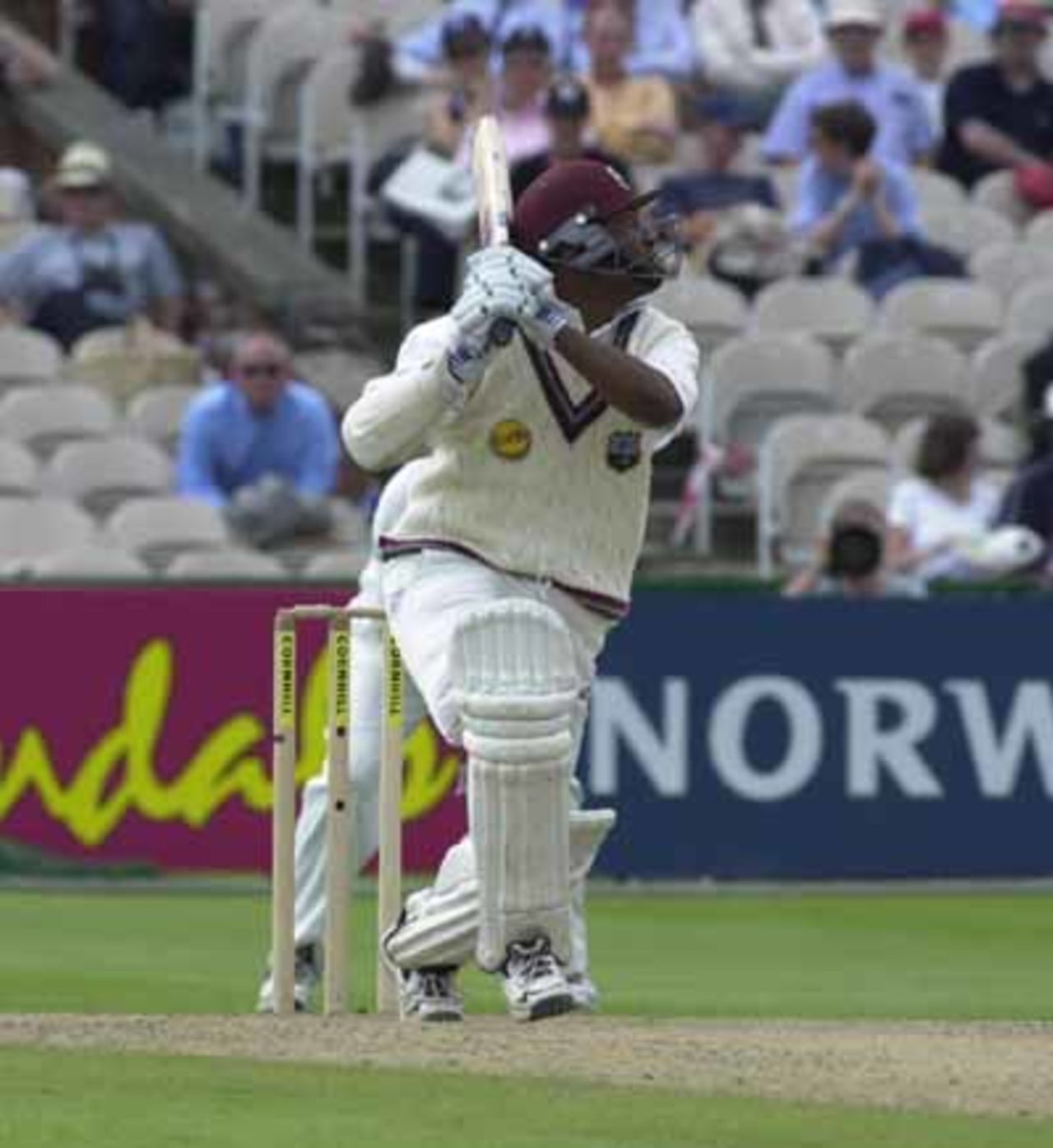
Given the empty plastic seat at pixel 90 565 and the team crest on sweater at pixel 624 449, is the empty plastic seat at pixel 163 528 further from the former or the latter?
the team crest on sweater at pixel 624 449

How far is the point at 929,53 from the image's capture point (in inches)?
795

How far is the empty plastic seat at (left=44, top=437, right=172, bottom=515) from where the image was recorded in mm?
16516

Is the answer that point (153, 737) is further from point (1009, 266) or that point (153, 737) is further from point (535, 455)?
point (535, 455)

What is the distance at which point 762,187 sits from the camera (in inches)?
733

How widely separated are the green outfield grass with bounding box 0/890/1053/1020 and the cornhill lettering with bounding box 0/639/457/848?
1.22ft

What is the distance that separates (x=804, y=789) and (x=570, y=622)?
6.14 m

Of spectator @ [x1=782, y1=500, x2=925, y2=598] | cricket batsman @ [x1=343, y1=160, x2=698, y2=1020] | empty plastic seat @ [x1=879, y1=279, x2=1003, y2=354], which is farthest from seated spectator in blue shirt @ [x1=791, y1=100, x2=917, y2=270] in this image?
cricket batsman @ [x1=343, y1=160, x2=698, y2=1020]

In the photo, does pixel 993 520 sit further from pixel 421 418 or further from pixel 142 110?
pixel 421 418

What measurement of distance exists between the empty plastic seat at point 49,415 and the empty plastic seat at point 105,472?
0.46ft

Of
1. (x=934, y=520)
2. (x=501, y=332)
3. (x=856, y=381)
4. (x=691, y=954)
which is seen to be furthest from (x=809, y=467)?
(x=501, y=332)

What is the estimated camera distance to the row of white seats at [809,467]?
17.1 metres

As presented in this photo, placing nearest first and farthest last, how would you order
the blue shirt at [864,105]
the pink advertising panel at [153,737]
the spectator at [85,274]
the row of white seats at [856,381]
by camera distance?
1. the pink advertising panel at [153,737]
2. the row of white seats at [856,381]
3. the spectator at [85,274]
4. the blue shirt at [864,105]

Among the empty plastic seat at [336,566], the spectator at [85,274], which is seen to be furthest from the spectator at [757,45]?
the empty plastic seat at [336,566]

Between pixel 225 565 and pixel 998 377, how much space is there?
12.6 ft
